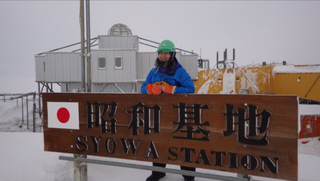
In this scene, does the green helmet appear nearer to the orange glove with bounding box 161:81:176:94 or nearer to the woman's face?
the woman's face

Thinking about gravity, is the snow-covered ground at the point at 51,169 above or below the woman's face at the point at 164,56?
below

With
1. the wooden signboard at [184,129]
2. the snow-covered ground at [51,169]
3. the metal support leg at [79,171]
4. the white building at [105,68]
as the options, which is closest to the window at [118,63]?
the white building at [105,68]

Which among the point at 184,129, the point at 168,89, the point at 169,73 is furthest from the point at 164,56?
the point at 184,129

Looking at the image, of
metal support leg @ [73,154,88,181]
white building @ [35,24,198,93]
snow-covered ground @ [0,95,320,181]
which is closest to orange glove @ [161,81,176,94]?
snow-covered ground @ [0,95,320,181]

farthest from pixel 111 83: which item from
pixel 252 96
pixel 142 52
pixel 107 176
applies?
pixel 252 96

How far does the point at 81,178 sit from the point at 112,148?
2.43 ft

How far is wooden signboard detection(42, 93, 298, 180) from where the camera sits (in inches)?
81.8

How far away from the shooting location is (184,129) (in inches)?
94.9

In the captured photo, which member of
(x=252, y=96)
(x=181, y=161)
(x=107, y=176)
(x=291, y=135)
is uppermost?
(x=252, y=96)

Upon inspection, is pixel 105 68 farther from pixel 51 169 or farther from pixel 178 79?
pixel 178 79

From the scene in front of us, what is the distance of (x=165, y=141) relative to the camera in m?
2.49

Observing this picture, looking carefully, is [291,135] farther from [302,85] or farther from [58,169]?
[302,85]

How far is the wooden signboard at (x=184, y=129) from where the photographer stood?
2.08m

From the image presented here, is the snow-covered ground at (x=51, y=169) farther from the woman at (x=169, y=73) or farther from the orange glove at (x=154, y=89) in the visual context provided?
the orange glove at (x=154, y=89)
